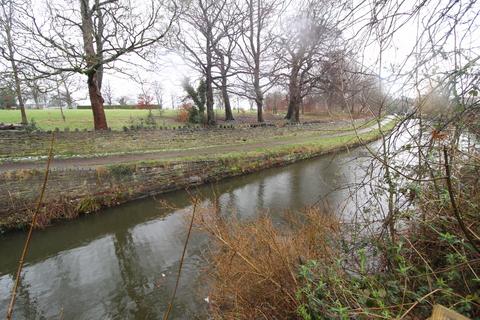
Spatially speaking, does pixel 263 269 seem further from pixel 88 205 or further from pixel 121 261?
pixel 88 205

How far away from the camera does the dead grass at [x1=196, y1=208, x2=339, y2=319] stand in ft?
9.61

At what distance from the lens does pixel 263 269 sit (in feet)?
10.3

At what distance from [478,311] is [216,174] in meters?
9.65

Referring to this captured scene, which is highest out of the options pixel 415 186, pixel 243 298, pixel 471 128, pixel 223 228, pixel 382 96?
pixel 382 96

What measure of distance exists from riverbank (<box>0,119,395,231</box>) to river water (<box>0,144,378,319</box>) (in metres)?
0.39

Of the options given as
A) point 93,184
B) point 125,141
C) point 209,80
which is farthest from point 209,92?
point 93,184

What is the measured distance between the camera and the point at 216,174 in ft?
36.4

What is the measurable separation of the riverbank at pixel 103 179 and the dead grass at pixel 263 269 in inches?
73.9

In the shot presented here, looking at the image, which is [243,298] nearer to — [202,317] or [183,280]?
[202,317]

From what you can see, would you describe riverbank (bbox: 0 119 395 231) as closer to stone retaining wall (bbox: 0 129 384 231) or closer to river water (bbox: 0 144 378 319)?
stone retaining wall (bbox: 0 129 384 231)

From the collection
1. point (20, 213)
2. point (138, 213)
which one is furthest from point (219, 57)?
point (20, 213)

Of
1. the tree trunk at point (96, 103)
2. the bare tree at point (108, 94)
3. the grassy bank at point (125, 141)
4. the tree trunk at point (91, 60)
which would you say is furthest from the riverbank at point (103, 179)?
the bare tree at point (108, 94)

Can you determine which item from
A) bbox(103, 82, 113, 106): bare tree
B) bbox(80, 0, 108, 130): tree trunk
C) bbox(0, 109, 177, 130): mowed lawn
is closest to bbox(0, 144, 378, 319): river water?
bbox(80, 0, 108, 130): tree trunk

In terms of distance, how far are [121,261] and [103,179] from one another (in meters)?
3.56
